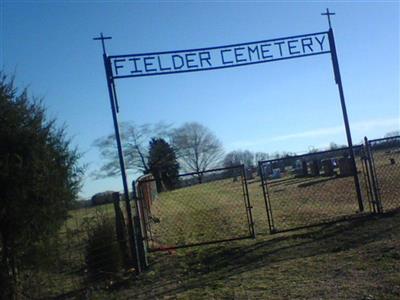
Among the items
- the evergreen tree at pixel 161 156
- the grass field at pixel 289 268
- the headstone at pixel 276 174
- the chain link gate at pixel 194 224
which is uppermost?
the evergreen tree at pixel 161 156

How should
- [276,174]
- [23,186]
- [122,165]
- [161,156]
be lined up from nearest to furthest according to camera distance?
[23,186], [122,165], [276,174], [161,156]

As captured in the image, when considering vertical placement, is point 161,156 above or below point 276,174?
above

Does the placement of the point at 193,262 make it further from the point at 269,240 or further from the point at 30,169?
the point at 30,169

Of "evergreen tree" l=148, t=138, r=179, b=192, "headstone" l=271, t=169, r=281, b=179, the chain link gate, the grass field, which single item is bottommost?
the grass field

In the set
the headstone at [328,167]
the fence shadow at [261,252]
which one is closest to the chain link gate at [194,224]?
the fence shadow at [261,252]

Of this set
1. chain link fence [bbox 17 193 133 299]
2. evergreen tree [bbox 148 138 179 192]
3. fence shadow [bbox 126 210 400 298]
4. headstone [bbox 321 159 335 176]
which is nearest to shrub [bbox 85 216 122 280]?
chain link fence [bbox 17 193 133 299]

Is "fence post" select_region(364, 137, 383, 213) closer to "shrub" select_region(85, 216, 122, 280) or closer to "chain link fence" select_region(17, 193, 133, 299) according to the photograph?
"chain link fence" select_region(17, 193, 133, 299)

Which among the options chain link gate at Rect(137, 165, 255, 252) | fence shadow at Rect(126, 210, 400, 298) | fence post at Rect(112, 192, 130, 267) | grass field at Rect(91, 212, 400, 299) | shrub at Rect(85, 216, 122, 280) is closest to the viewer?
grass field at Rect(91, 212, 400, 299)

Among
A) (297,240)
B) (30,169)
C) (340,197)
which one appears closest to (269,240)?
(297,240)

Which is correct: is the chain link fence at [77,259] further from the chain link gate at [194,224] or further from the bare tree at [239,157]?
the bare tree at [239,157]

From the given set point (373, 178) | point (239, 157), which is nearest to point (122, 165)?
point (373, 178)

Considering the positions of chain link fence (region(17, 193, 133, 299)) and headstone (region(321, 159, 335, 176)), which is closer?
chain link fence (region(17, 193, 133, 299))

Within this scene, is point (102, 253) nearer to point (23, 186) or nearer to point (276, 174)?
point (23, 186)

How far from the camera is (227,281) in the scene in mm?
8055
